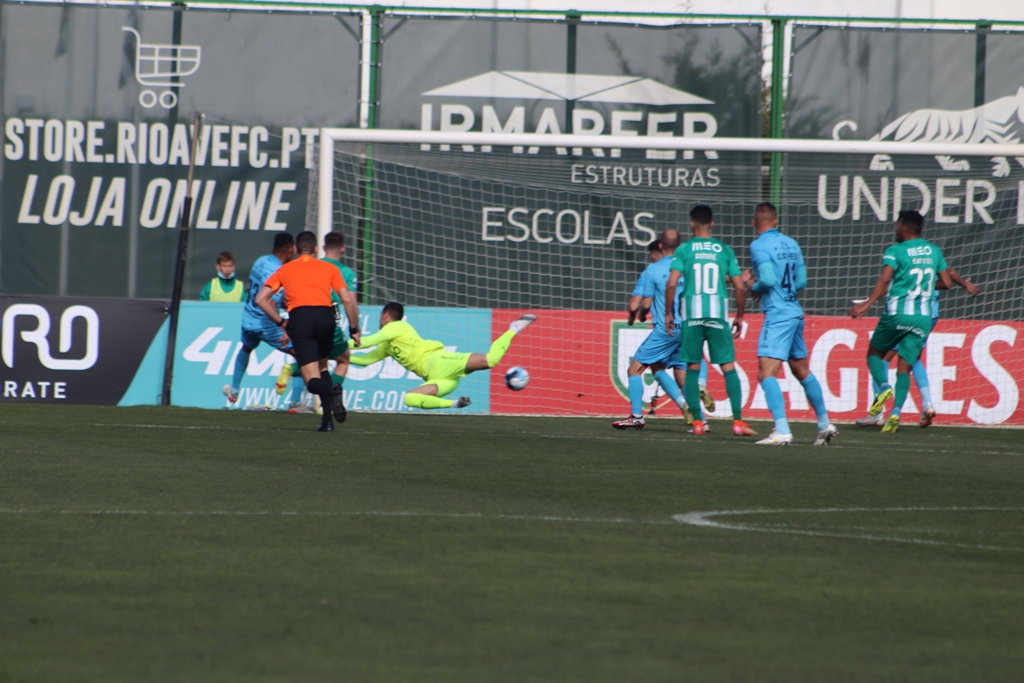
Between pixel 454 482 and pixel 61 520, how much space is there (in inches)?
91.5

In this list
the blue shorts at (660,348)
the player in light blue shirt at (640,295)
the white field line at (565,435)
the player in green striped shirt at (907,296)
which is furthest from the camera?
the player in light blue shirt at (640,295)

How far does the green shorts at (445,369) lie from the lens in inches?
514

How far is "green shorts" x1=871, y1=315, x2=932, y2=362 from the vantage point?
40.8 ft

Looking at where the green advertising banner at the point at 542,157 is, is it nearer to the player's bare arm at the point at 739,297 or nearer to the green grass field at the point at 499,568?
the player's bare arm at the point at 739,297

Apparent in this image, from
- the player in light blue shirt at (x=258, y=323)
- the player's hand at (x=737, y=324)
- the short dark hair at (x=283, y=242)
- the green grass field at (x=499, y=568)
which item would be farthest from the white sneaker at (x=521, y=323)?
the green grass field at (x=499, y=568)

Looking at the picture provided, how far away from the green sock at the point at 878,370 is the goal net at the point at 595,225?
2287 mm

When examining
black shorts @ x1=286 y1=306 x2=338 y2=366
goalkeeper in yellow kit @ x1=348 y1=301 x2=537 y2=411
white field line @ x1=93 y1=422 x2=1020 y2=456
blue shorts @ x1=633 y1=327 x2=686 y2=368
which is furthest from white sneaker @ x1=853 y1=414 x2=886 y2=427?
black shorts @ x1=286 y1=306 x2=338 y2=366

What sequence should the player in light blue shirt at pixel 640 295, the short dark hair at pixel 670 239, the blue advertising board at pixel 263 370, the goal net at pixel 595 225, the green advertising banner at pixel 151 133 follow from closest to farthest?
the short dark hair at pixel 670 239 < the player in light blue shirt at pixel 640 295 < the blue advertising board at pixel 263 370 < the goal net at pixel 595 225 < the green advertising banner at pixel 151 133

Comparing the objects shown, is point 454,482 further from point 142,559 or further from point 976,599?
point 976,599

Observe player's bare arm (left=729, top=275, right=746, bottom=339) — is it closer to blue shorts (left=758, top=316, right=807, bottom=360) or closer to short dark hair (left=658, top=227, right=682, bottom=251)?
blue shorts (left=758, top=316, right=807, bottom=360)

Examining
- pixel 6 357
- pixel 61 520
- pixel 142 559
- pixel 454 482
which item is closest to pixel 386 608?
pixel 142 559

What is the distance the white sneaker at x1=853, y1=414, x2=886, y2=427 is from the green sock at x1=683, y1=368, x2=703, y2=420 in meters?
2.20

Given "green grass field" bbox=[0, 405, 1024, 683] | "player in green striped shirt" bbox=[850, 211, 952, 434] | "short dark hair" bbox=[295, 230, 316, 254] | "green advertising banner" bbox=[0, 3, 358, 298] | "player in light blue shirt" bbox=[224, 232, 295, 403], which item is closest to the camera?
"green grass field" bbox=[0, 405, 1024, 683]

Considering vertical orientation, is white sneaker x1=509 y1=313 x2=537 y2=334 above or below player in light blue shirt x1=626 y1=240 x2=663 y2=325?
below
